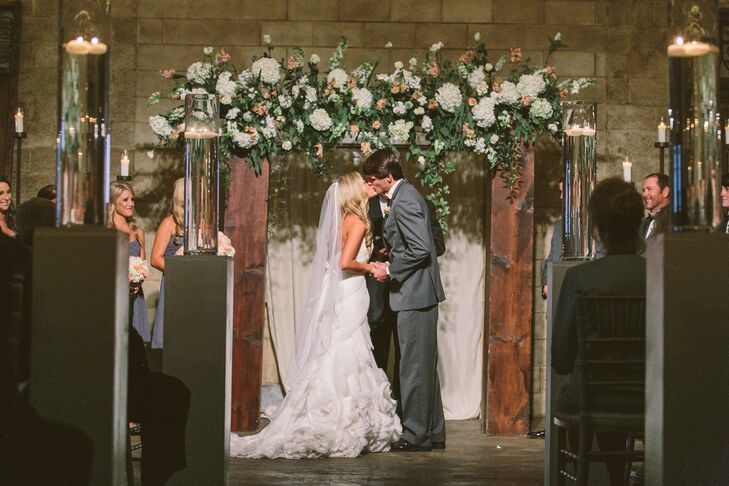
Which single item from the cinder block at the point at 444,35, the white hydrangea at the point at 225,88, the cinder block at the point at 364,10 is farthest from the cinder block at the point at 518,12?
the white hydrangea at the point at 225,88

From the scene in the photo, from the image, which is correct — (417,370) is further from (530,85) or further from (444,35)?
(444,35)

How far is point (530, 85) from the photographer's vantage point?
654 cm

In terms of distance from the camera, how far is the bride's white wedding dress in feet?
19.5

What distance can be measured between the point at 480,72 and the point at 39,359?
4246mm

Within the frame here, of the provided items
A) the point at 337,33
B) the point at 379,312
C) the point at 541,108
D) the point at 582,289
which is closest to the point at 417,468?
the point at 379,312

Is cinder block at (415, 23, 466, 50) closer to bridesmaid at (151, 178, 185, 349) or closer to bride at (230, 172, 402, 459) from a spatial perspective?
bride at (230, 172, 402, 459)

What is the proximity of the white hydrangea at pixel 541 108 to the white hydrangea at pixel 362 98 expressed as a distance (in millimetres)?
1016

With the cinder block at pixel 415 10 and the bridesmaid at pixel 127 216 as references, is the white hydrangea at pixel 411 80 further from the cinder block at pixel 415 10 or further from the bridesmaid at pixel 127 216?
the bridesmaid at pixel 127 216

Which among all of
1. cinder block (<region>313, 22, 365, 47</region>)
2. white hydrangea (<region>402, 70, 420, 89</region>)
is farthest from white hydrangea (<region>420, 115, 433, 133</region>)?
cinder block (<region>313, 22, 365, 47</region>)

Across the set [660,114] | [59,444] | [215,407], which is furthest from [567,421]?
[660,114]

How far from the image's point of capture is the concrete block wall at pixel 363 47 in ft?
26.0

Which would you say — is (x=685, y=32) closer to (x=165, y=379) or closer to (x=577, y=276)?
(x=577, y=276)

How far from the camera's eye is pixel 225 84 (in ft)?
21.5

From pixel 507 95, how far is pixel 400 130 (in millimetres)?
699
